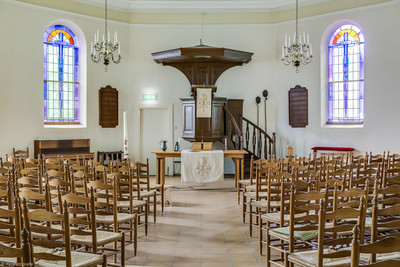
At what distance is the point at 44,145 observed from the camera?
11.1 meters

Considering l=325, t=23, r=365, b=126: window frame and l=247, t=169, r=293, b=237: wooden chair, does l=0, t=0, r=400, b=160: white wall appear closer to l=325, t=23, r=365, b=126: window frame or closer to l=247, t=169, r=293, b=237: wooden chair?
l=325, t=23, r=365, b=126: window frame

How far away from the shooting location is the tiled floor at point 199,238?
190 inches

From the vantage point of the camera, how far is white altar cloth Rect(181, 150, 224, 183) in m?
9.73

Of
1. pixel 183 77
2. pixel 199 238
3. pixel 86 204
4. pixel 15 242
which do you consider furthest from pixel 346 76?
pixel 15 242

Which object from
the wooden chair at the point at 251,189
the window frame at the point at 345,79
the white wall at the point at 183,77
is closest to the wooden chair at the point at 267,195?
the wooden chair at the point at 251,189

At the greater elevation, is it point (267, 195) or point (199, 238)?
point (267, 195)

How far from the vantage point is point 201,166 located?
9750 millimetres

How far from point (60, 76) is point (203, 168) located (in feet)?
18.0

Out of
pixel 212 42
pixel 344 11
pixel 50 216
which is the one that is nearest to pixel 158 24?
pixel 212 42

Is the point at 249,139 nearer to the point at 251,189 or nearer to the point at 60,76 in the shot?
the point at 60,76

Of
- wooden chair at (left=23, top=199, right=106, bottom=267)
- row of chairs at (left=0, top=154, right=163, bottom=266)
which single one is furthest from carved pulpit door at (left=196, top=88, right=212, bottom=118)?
wooden chair at (left=23, top=199, right=106, bottom=267)

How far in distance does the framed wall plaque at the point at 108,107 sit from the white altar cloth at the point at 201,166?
3889 mm

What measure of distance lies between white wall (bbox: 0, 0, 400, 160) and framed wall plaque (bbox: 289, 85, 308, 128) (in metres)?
0.17

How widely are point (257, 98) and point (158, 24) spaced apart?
12.7ft
